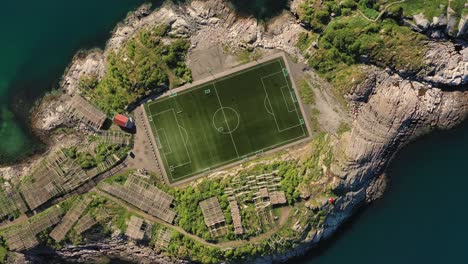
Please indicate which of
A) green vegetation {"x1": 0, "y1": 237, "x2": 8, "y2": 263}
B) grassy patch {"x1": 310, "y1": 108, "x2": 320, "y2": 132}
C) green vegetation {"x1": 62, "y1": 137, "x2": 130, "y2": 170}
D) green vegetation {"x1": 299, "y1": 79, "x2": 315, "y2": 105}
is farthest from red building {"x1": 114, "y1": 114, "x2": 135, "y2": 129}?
grassy patch {"x1": 310, "y1": 108, "x2": 320, "y2": 132}

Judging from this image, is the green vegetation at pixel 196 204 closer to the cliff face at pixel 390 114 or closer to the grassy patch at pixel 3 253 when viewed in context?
the cliff face at pixel 390 114

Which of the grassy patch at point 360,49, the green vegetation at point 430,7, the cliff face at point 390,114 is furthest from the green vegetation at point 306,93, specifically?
the green vegetation at point 430,7

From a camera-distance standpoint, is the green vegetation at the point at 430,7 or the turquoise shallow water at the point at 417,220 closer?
the green vegetation at the point at 430,7

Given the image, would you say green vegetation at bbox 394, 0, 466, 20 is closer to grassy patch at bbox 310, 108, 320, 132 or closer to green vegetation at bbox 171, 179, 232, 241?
grassy patch at bbox 310, 108, 320, 132

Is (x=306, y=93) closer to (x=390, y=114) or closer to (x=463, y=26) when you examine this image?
(x=390, y=114)

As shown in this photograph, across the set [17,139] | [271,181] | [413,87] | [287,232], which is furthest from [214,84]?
[17,139]

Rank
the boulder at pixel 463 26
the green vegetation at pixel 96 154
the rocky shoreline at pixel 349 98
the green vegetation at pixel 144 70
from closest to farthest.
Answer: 1. the boulder at pixel 463 26
2. the rocky shoreline at pixel 349 98
3. the green vegetation at pixel 144 70
4. the green vegetation at pixel 96 154
